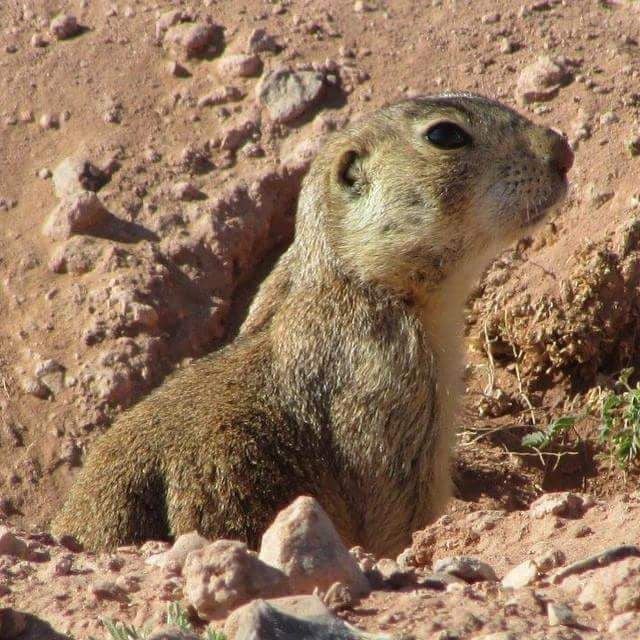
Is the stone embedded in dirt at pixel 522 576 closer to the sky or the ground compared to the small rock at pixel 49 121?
closer to the ground

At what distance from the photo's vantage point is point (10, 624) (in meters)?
3.23

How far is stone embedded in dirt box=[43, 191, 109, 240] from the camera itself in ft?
23.6

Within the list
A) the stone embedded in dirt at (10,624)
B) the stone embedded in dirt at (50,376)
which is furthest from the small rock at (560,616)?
the stone embedded in dirt at (50,376)

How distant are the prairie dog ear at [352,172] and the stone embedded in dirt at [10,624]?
262cm

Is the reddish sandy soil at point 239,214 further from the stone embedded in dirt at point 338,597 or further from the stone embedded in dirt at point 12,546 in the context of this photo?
the stone embedded in dirt at point 338,597

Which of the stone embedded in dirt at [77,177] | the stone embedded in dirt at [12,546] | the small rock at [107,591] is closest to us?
the small rock at [107,591]

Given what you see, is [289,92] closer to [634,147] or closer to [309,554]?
[634,147]

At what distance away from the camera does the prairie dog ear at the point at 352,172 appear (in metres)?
5.30

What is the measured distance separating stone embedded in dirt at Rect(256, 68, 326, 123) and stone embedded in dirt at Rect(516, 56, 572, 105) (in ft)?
4.02

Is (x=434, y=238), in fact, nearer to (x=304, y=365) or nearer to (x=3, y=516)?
(x=304, y=365)

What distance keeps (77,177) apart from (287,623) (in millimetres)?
4971

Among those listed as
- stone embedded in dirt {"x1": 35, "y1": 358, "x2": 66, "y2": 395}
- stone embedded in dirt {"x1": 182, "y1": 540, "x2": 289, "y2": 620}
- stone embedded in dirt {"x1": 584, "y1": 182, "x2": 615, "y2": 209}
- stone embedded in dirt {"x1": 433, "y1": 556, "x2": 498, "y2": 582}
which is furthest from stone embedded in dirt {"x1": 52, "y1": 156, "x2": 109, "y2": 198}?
stone embedded in dirt {"x1": 182, "y1": 540, "x2": 289, "y2": 620}

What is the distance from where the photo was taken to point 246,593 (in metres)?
3.23

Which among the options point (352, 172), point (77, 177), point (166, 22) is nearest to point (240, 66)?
point (166, 22)
